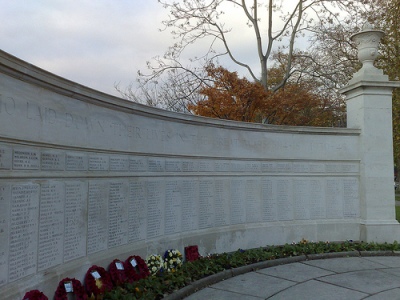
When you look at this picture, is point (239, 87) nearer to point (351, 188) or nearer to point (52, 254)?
point (351, 188)

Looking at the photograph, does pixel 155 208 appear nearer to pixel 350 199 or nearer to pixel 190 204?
pixel 190 204

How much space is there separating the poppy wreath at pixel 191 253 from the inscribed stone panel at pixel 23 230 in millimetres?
3015

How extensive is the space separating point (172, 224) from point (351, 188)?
4.59 metres

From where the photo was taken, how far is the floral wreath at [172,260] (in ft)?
18.8

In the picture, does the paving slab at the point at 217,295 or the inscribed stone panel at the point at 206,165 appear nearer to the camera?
the paving slab at the point at 217,295

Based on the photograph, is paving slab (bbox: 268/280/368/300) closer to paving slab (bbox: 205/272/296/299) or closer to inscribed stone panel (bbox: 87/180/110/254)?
paving slab (bbox: 205/272/296/299)

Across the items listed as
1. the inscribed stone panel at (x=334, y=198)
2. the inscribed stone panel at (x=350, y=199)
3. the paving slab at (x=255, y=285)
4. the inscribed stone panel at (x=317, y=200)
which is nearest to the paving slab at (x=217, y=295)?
the paving slab at (x=255, y=285)

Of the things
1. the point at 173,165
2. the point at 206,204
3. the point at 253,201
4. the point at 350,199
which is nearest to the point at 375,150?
the point at 350,199

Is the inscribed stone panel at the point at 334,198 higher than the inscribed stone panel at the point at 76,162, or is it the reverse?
the inscribed stone panel at the point at 76,162

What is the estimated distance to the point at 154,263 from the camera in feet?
18.3

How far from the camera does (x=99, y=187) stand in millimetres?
4852

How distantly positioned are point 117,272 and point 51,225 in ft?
4.17

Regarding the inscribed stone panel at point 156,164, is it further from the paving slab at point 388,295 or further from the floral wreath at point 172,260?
the paving slab at point 388,295

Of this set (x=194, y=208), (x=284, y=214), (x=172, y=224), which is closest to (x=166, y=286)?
(x=172, y=224)
